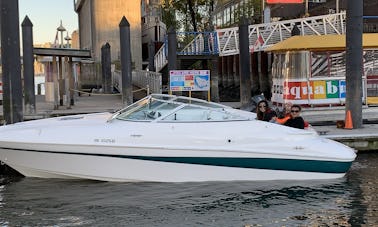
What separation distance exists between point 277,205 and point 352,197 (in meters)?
1.31

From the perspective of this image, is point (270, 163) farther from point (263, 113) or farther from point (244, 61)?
point (244, 61)

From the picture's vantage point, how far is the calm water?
24.5ft

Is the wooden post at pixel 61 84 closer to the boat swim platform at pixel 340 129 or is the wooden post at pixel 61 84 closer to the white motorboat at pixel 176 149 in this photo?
the boat swim platform at pixel 340 129

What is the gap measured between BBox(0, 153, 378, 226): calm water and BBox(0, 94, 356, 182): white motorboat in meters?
0.22

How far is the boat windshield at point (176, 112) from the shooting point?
9.41 meters

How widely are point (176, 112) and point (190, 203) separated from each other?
181cm

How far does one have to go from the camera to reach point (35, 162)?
30.6ft

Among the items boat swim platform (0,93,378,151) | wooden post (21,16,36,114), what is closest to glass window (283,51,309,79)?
boat swim platform (0,93,378,151)

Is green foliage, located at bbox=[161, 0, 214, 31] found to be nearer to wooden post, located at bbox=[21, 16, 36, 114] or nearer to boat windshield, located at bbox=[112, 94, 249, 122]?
wooden post, located at bbox=[21, 16, 36, 114]

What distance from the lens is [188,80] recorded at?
604 inches

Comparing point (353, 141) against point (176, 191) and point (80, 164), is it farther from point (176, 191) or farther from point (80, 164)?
point (80, 164)

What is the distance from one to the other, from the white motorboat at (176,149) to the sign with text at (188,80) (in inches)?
226

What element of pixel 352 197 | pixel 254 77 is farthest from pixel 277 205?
pixel 254 77

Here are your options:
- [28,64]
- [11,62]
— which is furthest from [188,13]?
[11,62]
